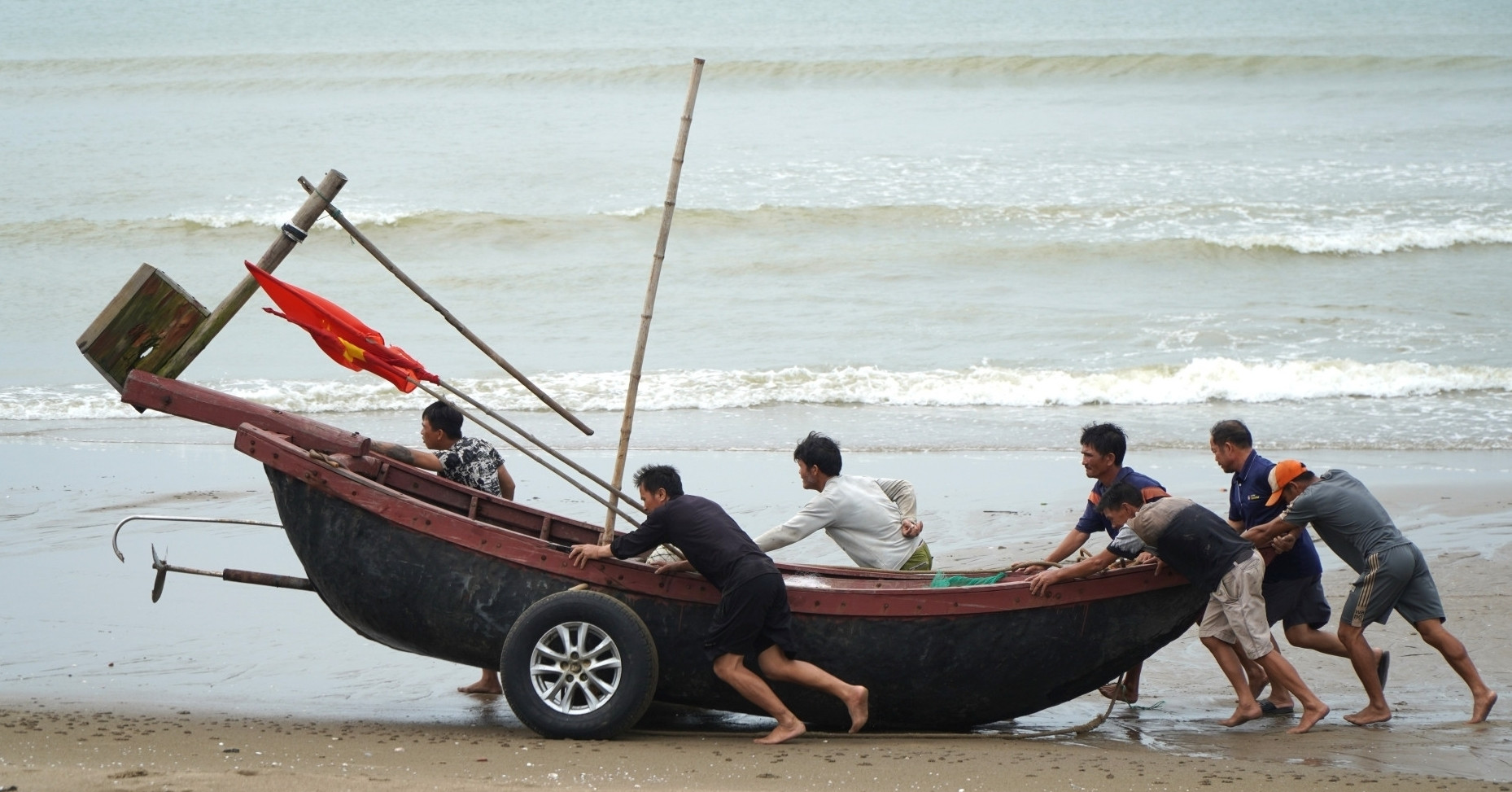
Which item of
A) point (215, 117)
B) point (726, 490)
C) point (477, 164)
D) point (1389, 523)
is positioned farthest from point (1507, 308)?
point (215, 117)

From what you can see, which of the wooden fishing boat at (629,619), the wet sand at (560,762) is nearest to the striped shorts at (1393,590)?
the wet sand at (560,762)

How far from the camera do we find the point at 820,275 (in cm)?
2102

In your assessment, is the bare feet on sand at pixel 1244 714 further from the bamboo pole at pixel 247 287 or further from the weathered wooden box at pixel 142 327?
the weathered wooden box at pixel 142 327

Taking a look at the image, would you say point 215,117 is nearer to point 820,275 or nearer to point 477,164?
point 477,164

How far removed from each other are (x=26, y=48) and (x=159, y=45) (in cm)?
378

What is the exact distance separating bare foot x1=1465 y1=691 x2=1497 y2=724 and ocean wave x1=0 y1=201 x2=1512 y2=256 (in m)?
17.1

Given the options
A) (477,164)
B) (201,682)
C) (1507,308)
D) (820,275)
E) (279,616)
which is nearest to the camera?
(201,682)

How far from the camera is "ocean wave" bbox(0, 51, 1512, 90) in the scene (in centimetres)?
3572

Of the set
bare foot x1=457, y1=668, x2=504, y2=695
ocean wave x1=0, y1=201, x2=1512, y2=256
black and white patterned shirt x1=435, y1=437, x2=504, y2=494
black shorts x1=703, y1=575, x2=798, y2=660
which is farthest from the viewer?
ocean wave x1=0, y1=201, x2=1512, y2=256

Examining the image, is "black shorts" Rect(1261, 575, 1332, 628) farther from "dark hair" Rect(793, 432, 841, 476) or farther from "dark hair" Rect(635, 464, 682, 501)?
"dark hair" Rect(635, 464, 682, 501)

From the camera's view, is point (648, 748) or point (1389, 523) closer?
point (648, 748)

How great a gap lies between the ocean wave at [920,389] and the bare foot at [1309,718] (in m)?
8.95

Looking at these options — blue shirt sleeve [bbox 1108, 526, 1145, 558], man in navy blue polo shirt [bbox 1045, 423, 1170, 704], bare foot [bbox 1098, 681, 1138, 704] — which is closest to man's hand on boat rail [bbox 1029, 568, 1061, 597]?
blue shirt sleeve [bbox 1108, 526, 1145, 558]

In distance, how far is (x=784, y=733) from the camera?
5.45m
